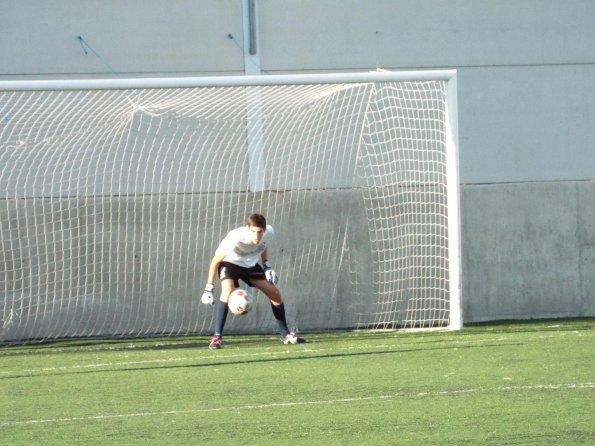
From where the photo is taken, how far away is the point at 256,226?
10703 mm

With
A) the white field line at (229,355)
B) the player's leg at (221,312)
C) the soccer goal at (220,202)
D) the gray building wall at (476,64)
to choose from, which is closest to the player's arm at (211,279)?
the player's leg at (221,312)

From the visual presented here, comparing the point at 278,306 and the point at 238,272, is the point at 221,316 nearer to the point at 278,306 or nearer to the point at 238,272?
the point at 238,272

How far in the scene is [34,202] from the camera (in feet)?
41.2

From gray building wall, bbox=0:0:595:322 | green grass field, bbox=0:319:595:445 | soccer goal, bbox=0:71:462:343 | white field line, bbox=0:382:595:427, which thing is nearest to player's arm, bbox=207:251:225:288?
green grass field, bbox=0:319:595:445

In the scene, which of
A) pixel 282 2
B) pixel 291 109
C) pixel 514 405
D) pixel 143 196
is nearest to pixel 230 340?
pixel 143 196

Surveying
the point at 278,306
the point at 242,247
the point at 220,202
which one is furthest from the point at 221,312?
the point at 220,202

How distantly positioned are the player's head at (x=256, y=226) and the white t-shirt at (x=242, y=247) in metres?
0.08

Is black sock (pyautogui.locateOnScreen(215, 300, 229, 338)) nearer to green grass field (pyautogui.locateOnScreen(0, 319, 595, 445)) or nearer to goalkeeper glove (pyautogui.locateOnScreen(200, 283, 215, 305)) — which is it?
green grass field (pyautogui.locateOnScreen(0, 319, 595, 445))

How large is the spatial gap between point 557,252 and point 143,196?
17.2ft

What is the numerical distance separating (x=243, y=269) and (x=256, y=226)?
0.69 metres

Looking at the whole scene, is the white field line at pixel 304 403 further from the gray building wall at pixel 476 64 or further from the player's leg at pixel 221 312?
the gray building wall at pixel 476 64

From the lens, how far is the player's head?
35.1 feet

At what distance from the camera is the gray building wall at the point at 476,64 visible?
1377cm

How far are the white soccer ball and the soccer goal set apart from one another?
8.07ft
